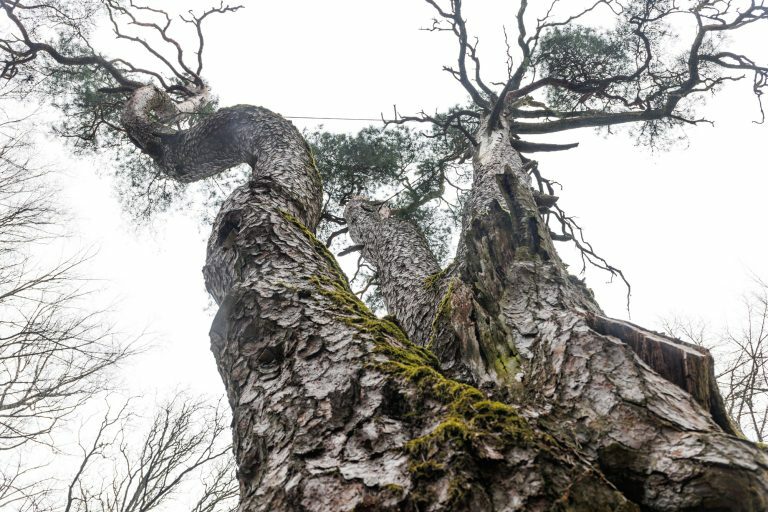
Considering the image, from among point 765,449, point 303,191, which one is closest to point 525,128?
point 303,191

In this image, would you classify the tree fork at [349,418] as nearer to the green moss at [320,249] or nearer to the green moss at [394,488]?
the green moss at [394,488]

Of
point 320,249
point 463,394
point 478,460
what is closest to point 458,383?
point 463,394

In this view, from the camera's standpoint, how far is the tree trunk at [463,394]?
0.91m

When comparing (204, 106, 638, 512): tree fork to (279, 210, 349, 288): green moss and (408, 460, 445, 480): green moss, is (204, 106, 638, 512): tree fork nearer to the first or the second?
(408, 460, 445, 480): green moss

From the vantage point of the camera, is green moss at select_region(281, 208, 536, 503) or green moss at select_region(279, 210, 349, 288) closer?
green moss at select_region(281, 208, 536, 503)

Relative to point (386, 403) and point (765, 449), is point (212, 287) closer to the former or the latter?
point (386, 403)

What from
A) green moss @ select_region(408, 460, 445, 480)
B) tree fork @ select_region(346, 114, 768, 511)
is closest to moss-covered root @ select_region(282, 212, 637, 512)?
green moss @ select_region(408, 460, 445, 480)

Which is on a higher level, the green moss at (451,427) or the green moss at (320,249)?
the green moss at (320,249)

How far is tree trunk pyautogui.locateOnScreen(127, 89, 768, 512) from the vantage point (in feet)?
2.99

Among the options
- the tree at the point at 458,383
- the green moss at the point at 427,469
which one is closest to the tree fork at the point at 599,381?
the tree at the point at 458,383

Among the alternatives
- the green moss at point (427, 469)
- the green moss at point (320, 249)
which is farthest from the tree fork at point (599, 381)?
the green moss at point (320, 249)

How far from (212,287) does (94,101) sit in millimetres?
5779

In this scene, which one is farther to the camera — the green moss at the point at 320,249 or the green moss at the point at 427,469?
the green moss at the point at 320,249

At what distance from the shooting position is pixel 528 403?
139 cm
